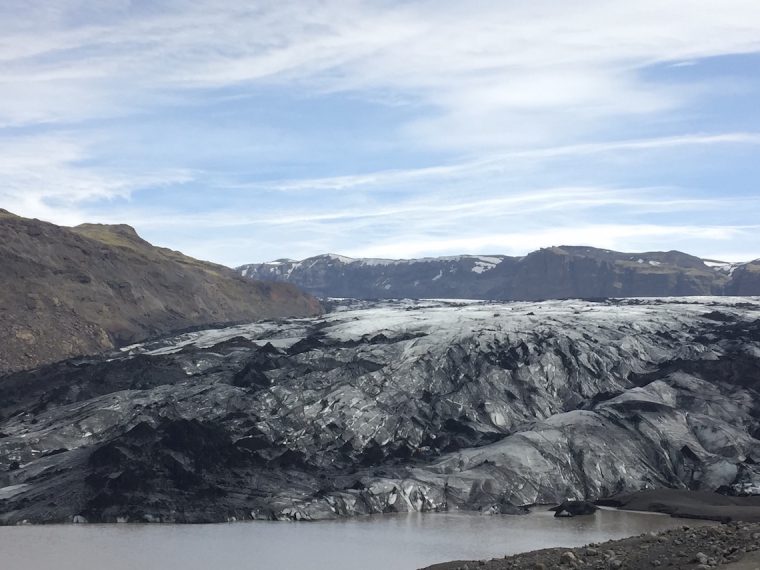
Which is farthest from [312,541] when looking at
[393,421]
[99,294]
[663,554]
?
[99,294]

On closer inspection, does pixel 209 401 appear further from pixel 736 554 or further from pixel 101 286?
pixel 101 286

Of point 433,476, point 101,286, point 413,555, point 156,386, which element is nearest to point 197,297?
point 101,286

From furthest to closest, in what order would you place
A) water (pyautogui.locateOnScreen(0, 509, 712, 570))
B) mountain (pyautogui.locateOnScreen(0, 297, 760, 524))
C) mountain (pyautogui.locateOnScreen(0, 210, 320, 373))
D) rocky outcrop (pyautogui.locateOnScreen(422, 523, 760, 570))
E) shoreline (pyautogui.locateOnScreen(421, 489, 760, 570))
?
mountain (pyautogui.locateOnScreen(0, 210, 320, 373))
mountain (pyautogui.locateOnScreen(0, 297, 760, 524))
water (pyautogui.locateOnScreen(0, 509, 712, 570))
shoreline (pyautogui.locateOnScreen(421, 489, 760, 570))
rocky outcrop (pyautogui.locateOnScreen(422, 523, 760, 570))

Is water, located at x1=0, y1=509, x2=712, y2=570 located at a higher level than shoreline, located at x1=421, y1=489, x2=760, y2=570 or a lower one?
lower

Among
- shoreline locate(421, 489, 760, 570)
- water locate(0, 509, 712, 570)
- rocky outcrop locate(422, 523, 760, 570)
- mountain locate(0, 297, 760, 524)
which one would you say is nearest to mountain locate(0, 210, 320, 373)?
mountain locate(0, 297, 760, 524)

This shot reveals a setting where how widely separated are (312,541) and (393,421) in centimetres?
2470

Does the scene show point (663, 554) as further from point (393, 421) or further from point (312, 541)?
point (393, 421)

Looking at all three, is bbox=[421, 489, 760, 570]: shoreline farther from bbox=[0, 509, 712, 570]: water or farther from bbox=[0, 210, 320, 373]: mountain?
bbox=[0, 210, 320, 373]: mountain

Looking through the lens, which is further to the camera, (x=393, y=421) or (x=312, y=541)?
(x=393, y=421)

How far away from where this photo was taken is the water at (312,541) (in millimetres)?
45594

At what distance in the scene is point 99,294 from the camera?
142m

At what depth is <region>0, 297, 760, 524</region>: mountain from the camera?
6231 cm

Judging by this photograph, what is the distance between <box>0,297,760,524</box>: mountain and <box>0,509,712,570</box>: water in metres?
3.35

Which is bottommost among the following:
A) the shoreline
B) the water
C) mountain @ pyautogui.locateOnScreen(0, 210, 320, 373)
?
the water
